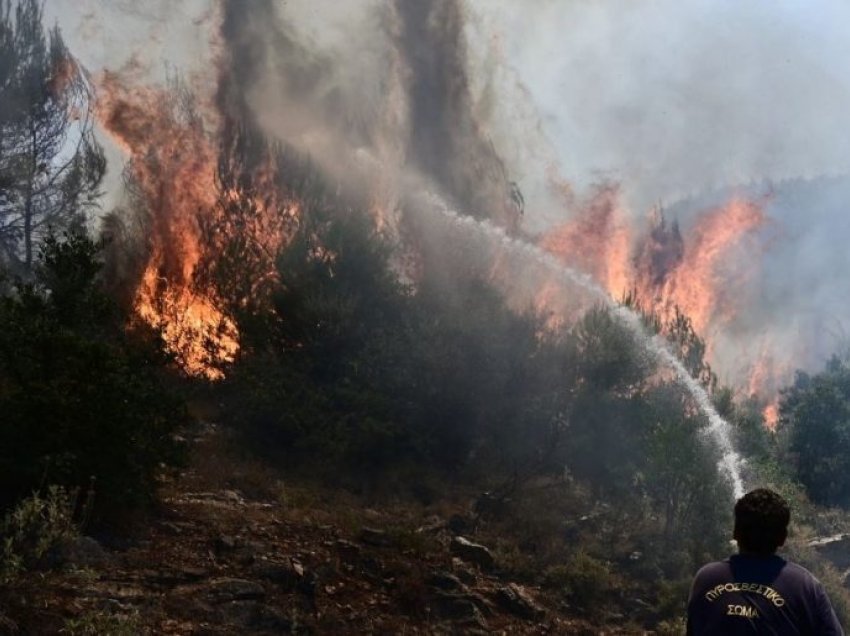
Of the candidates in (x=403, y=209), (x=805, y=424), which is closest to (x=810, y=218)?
(x=805, y=424)

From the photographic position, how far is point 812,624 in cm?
386

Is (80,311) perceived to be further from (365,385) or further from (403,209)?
(403,209)

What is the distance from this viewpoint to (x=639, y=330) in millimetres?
28156

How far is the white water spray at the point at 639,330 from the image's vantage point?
76.6ft

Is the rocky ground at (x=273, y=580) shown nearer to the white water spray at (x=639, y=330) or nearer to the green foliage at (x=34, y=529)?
the green foliage at (x=34, y=529)

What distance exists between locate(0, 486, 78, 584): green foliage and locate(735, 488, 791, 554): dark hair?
27.2ft

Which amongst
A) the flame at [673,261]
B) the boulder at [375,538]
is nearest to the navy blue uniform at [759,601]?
the boulder at [375,538]

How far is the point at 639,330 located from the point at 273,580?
66.0 ft

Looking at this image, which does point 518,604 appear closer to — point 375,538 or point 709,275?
point 375,538

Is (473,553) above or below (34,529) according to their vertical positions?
above

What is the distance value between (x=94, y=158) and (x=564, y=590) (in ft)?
85.4

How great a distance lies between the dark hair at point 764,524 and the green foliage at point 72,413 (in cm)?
958

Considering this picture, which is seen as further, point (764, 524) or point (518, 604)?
point (518, 604)

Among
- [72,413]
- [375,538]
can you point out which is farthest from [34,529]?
[375,538]
